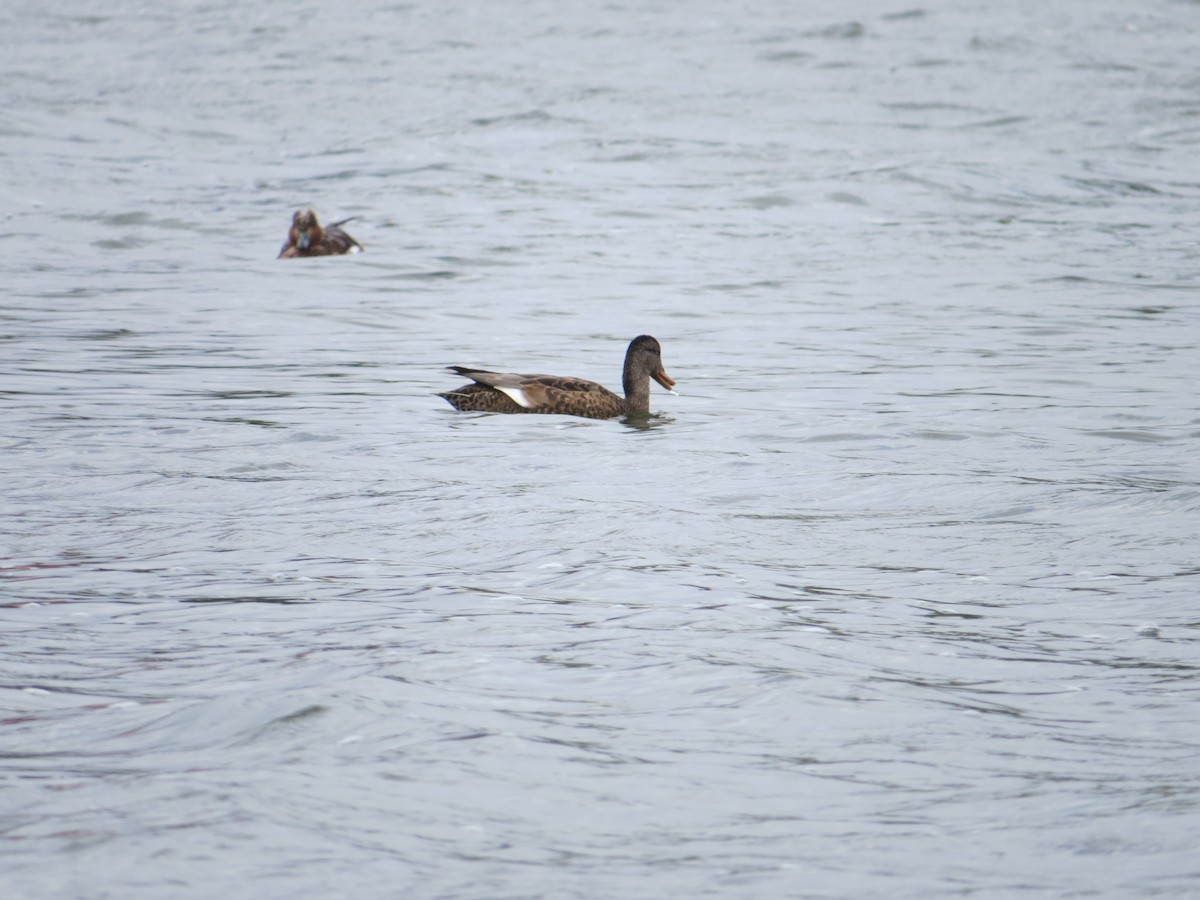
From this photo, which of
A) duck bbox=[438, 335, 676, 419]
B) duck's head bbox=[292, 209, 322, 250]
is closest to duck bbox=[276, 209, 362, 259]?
duck's head bbox=[292, 209, 322, 250]

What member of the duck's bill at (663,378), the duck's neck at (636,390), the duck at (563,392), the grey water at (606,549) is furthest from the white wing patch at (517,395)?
the duck's bill at (663,378)

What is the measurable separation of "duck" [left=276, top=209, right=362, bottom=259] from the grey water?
31 cm

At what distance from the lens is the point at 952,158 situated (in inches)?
1070

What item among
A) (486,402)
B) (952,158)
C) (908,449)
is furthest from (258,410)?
(952,158)

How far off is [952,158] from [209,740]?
23534mm

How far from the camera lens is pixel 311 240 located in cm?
2028

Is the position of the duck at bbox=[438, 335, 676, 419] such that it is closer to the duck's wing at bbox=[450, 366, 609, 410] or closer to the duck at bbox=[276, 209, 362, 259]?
the duck's wing at bbox=[450, 366, 609, 410]

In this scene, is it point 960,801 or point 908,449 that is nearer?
point 960,801

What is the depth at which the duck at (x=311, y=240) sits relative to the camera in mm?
20125

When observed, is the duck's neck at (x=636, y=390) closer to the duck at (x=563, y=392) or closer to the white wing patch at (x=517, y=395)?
the duck at (x=563, y=392)

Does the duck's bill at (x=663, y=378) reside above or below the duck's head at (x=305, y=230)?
below

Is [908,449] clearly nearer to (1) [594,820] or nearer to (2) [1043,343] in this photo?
(2) [1043,343]

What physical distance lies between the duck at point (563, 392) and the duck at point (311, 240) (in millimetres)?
8332

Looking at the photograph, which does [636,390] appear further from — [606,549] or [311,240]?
[311,240]
